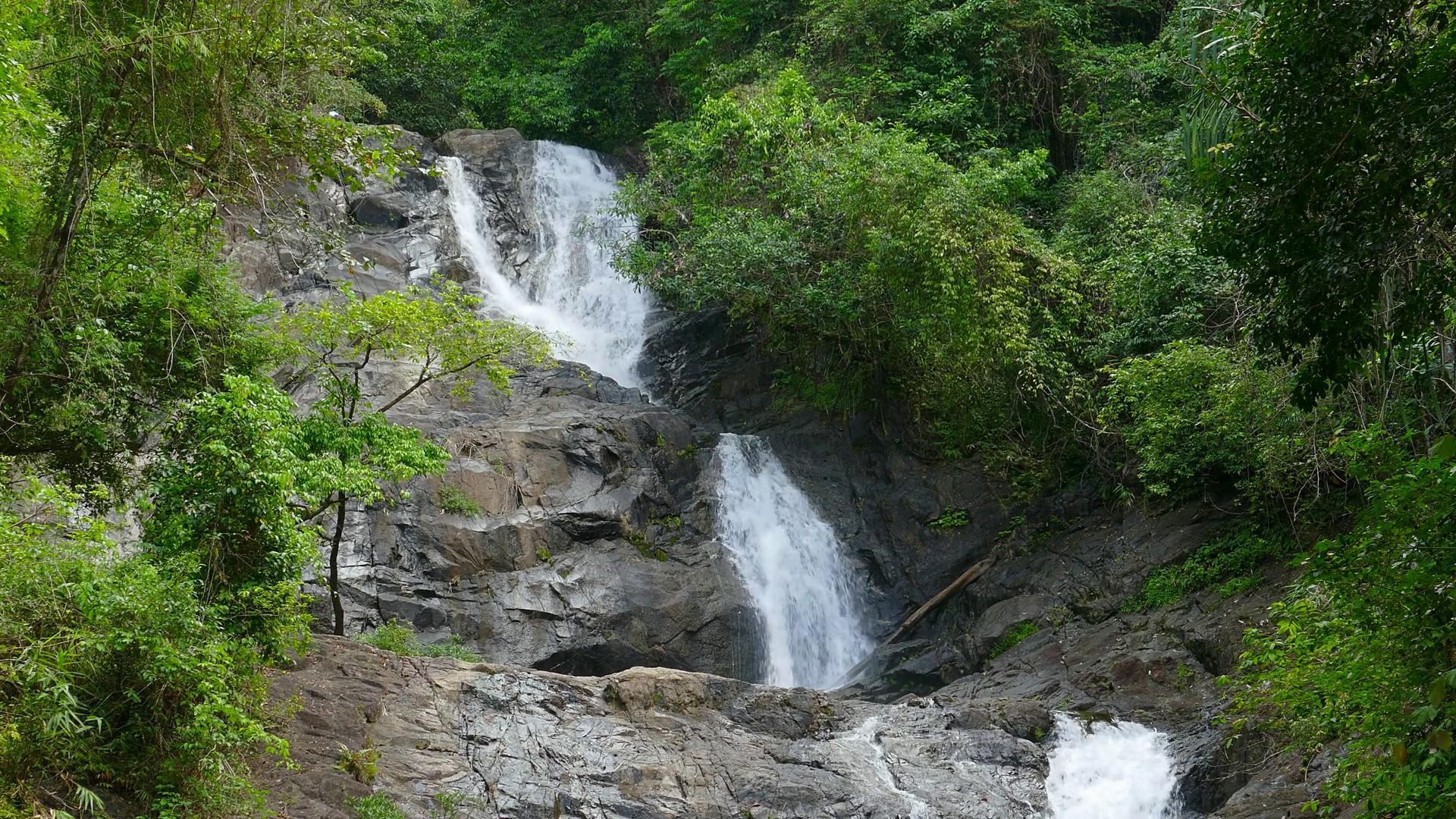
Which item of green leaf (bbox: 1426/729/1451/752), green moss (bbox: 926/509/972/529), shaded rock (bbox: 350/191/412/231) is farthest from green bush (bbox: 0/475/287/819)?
shaded rock (bbox: 350/191/412/231)

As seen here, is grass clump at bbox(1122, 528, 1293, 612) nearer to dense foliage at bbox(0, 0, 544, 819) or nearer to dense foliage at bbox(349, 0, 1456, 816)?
dense foliage at bbox(349, 0, 1456, 816)

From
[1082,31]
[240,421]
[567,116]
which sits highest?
[1082,31]

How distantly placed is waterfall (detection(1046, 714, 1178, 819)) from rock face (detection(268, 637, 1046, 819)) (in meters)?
0.32

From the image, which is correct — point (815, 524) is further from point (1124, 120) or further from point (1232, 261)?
point (1232, 261)

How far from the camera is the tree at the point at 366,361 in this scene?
12.8 meters

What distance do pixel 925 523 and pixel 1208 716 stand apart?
26.2 feet

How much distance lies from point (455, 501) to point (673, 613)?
4013 millimetres

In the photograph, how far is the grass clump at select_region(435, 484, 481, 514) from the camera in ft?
57.4

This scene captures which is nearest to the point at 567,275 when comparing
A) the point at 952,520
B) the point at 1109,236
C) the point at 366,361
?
Result: the point at 952,520

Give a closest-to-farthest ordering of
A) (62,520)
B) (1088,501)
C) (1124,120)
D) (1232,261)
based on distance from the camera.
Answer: (1232,261)
(62,520)
(1088,501)
(1124,120)

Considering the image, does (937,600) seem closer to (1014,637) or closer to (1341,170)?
(1014,637)

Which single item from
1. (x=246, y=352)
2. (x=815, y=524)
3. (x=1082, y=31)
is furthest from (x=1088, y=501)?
(x=246, y=352)

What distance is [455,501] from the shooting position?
1752cm

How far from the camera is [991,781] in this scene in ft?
41.7
